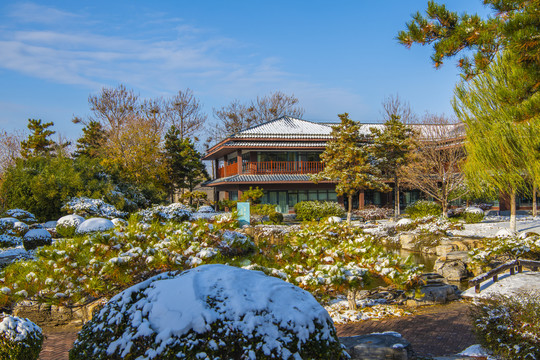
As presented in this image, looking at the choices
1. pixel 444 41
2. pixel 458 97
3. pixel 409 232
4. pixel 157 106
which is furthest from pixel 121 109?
pixel 444 41

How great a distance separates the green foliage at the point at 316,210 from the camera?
27719mm

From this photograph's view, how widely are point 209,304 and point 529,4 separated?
20.5 feet

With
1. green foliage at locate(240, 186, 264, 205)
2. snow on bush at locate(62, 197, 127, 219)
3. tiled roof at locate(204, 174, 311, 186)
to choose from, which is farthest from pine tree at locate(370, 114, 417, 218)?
snow on bush at locate(62, 197, 127, 219)

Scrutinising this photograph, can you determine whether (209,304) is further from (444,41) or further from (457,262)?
(457,262)

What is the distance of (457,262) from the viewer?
1299 cm

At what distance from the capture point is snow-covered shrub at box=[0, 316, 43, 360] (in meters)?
4.76

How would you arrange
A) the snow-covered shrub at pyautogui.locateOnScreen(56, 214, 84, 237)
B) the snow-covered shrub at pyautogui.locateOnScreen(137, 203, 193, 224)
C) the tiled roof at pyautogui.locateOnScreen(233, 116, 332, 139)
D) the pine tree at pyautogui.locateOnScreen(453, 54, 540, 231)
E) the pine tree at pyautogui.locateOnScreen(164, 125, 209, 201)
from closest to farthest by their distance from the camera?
the pine tree at pyautogui.locateOnScreen(453, 54, 540, 231), the snow-covered shrub at pyautogui.locateOnScreen(56, 214, 84, 237), the snow-covered shrub at pyautogui.locateOnScreen(137, 203, 193, 224), the tiled roof at pyautogui.locateOnScreen(233, 116, 332, 139), the pine tree at pyautogui.locateOnScreen(164, 125, 209, 201)

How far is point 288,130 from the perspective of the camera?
33.6 meters

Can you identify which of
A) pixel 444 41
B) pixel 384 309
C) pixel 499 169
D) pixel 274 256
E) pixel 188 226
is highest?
pixel 444 41

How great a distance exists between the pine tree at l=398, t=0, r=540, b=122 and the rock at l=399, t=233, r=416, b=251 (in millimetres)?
13105

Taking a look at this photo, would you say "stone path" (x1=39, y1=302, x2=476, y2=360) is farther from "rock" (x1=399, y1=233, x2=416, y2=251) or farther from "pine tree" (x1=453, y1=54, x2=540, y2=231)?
"rock" (x1=399, y1=233, x2=416, y2=251)

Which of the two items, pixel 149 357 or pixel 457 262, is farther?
pixel 457 262

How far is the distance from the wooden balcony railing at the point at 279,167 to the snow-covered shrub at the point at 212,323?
28.0 metres

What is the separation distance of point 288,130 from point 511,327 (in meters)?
29.1
